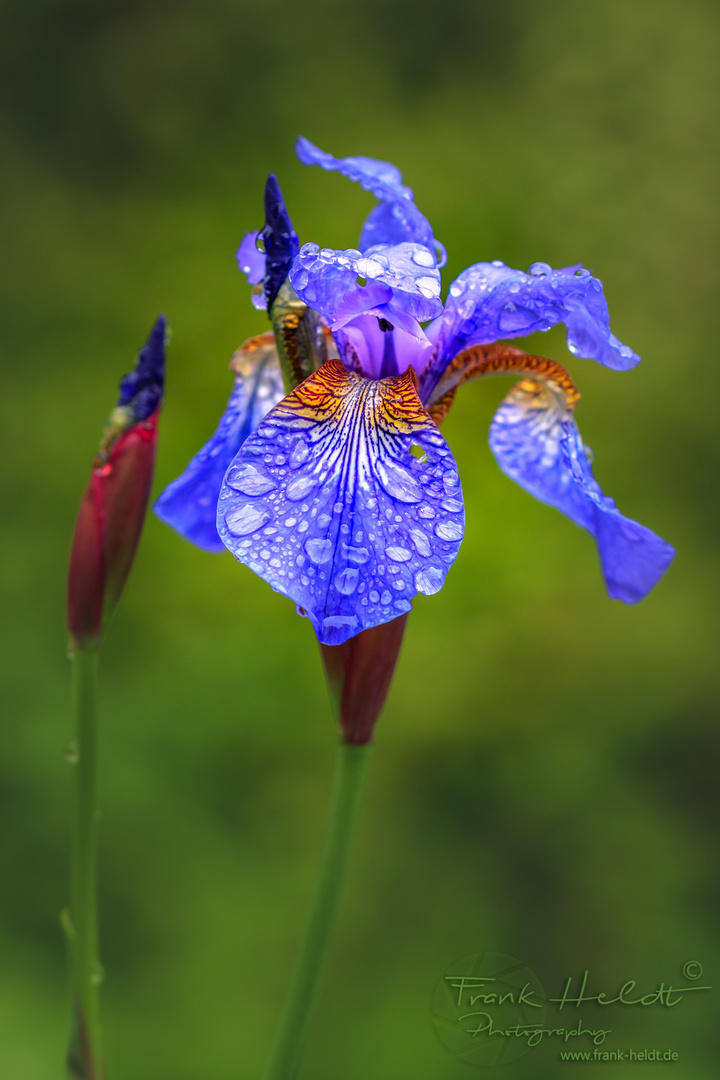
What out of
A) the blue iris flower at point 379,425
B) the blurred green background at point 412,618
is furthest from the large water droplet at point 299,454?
the blurred green background at point 412,618

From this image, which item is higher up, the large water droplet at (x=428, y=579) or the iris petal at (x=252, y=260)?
the iris petal at (x=252, y=260)

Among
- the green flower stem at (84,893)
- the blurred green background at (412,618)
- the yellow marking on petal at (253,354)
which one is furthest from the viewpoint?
the blurred green background at (412,618)

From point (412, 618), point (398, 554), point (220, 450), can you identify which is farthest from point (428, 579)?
point (412, 618)

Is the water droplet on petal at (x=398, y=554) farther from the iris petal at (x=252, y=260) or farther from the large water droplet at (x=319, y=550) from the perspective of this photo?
the iris petal at (x=252, y=260)

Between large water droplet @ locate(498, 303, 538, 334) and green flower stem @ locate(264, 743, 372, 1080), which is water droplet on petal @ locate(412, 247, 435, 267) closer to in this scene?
large water droplet @ locate(498, 303, 538, 334)

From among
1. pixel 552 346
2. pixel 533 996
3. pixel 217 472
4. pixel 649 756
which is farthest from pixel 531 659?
pixel 217 472

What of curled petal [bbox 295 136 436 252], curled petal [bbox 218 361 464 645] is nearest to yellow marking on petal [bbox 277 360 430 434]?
curled petal [bbox 218 361 464 645]

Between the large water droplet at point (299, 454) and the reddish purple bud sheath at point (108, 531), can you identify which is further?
the reddish purple bud sheath at point (108, 531)
